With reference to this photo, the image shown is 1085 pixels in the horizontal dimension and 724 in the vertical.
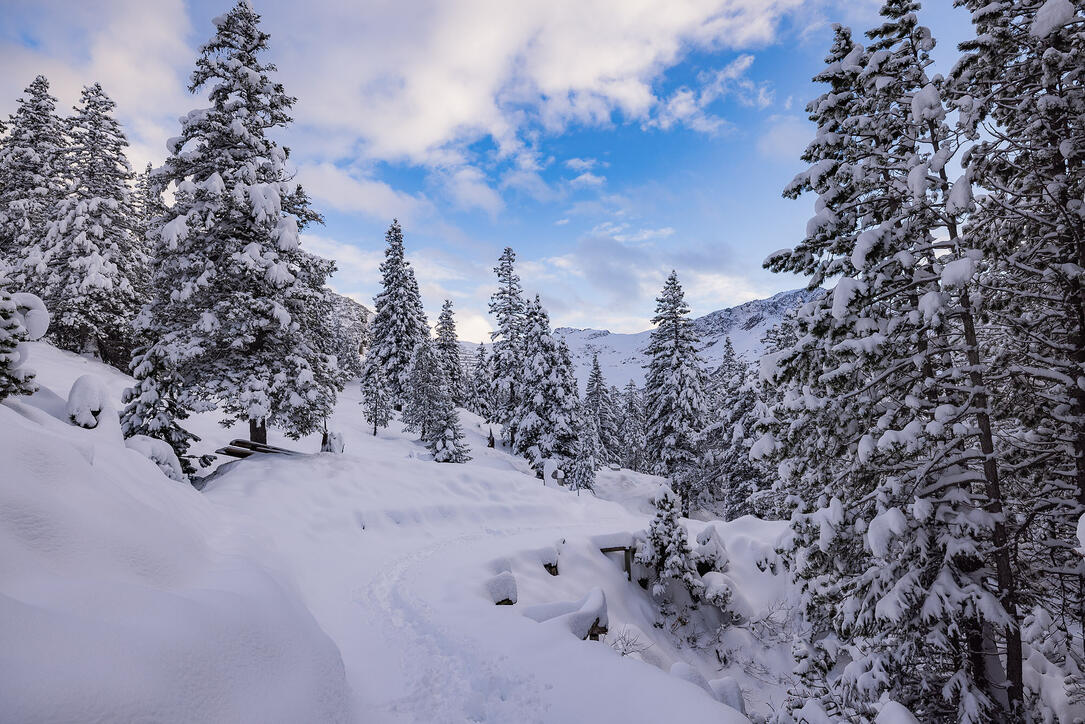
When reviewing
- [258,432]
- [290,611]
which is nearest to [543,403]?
[258,432]

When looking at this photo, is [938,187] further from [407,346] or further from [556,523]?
[407,346]

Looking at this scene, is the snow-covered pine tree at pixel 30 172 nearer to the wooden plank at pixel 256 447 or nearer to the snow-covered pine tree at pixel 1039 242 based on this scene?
the wooden plank at pixel 256 447

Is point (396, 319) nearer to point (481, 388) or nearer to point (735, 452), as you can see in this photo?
point (481, 388)

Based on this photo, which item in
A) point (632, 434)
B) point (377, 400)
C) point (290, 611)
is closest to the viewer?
point (290, 611)

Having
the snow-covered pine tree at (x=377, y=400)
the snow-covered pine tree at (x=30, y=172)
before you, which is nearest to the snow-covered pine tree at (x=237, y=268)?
the snow-covered pine tree at (x=30, y=172)

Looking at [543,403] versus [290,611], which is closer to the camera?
[290,611]

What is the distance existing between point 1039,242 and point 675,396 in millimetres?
23012

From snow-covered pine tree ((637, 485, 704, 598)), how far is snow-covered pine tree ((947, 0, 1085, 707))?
7.70 metres

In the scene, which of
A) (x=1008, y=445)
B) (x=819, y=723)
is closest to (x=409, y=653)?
(x=819, y=723)

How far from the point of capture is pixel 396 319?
41.0 meters

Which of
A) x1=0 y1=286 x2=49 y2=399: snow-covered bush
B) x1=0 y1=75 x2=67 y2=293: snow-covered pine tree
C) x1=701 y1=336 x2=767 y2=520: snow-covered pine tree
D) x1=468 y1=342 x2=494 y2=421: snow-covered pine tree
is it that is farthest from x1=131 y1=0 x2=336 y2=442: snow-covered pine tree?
x1=468 y1=342 x2=494 y2=421: snow-covered pine tree

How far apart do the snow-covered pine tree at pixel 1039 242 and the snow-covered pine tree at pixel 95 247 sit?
113 feet

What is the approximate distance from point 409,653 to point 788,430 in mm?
7281

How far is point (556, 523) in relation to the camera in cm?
1822
